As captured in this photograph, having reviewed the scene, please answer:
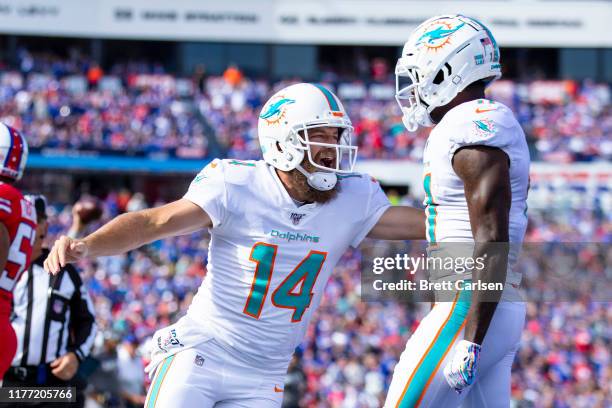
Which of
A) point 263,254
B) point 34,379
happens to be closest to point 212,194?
point 263,254

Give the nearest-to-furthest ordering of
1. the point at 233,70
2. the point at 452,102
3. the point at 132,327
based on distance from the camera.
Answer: the point at 452,102 < the point at 132,327 < the point at 233,70

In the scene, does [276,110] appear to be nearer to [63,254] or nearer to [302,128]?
[302,128]

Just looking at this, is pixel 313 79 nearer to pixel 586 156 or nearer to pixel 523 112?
pixel 523 112

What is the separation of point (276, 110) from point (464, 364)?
1231 mm

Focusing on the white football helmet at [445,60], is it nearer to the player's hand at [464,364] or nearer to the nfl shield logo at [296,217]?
the nfl shield logo at [296,217]

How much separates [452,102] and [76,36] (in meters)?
27.5

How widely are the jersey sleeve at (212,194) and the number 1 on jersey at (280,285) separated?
20 cm

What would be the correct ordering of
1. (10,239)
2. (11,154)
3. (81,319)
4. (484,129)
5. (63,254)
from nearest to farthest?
(63,254)
(484,129)
(10,239)
(11,154)
(81,319)

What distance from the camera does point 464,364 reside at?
306 cm

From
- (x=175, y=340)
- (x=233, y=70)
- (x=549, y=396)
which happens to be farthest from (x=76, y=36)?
(x=175, y=340)

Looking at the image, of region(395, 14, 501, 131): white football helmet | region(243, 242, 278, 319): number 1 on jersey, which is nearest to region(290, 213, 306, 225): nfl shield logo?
region(243, 242, 278, 319): number 1 on jersey

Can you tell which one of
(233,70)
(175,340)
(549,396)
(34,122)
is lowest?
(549,396)

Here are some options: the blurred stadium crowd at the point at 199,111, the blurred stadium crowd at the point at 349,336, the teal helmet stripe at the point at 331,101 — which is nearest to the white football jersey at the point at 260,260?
the teal helmet stripe at the point at 331,101

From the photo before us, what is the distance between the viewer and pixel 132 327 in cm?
1213
